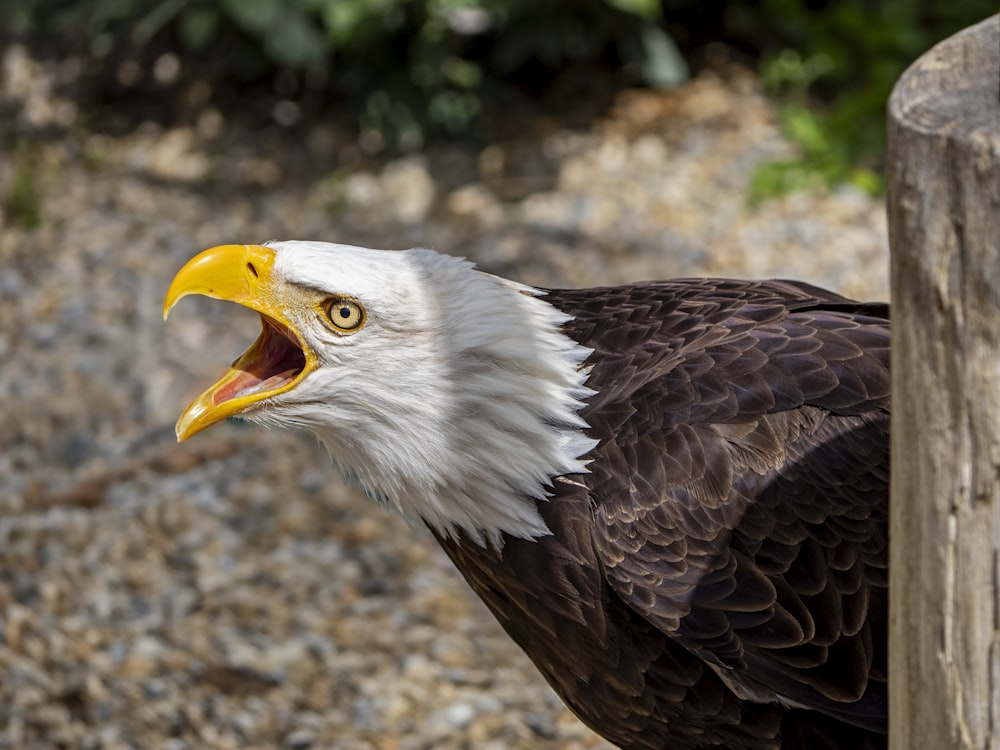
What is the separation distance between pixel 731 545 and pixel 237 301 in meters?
1.06

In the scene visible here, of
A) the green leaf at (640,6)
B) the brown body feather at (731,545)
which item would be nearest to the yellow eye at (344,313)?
the brown body feather at (731,545)

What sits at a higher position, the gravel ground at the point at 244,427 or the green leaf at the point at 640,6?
the green leaf at the point at 640,6

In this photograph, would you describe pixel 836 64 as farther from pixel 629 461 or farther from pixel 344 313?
pixel 344 313

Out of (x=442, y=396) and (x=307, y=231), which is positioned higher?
(x=307, y=231)

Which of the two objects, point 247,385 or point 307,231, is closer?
point 247,385

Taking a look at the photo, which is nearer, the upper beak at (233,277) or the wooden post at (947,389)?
the wooden post at (947,389)

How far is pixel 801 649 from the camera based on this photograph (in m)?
2.43

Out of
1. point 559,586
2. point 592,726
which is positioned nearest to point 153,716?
point 592,726

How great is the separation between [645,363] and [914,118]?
120cm

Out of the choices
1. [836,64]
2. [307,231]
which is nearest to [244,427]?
[307,231]

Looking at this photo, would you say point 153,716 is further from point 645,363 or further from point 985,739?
point 985,739

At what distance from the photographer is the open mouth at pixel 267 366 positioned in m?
2.45

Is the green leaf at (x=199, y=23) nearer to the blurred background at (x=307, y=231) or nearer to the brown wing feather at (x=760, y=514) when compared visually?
the blurred background at (x=307, y=231)

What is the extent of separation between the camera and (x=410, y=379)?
8.03 feet
